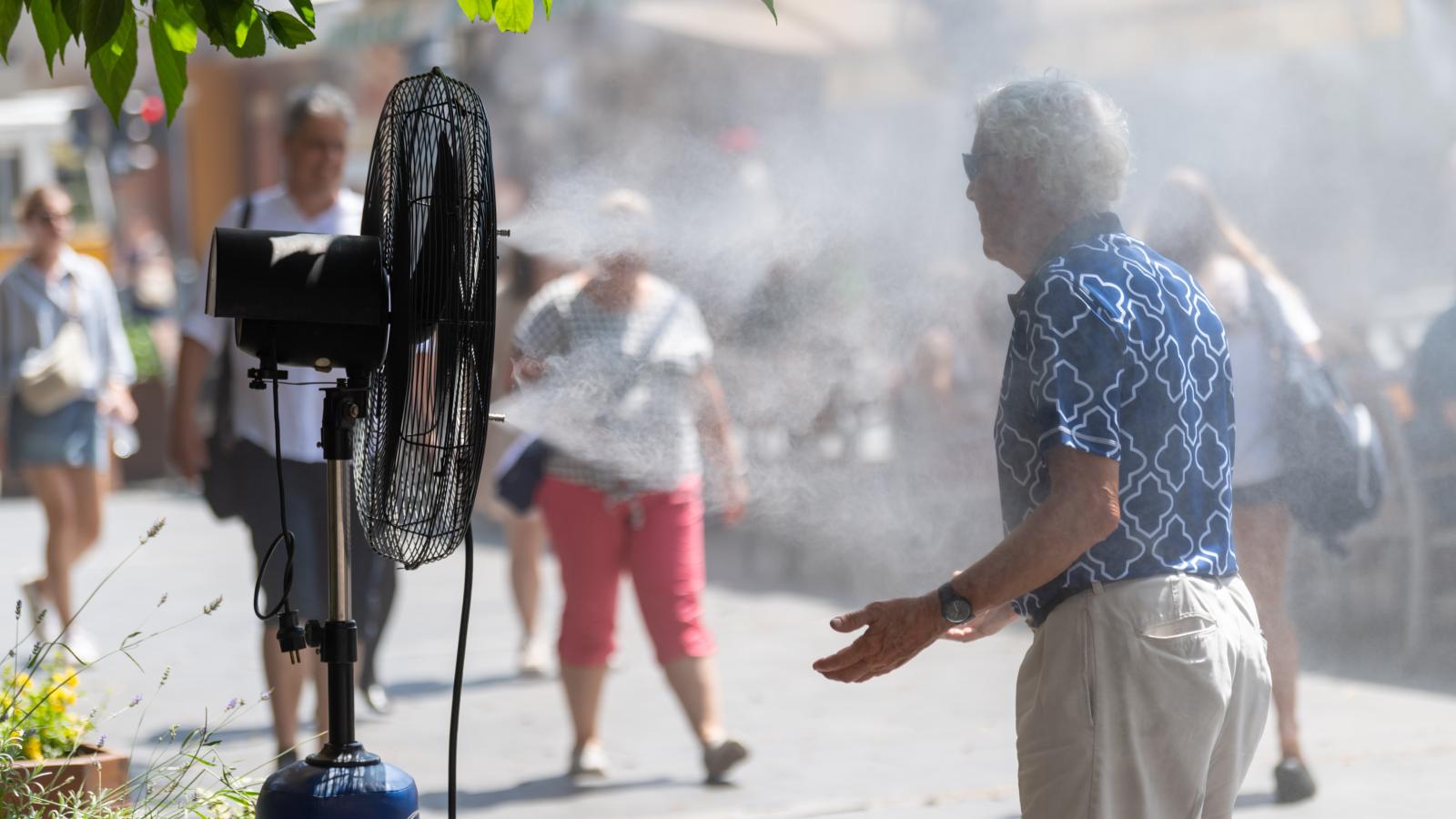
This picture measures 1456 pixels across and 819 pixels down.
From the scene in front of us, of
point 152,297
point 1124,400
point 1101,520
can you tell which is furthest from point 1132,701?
point 152,297

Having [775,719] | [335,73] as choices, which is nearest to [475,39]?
[335,73]

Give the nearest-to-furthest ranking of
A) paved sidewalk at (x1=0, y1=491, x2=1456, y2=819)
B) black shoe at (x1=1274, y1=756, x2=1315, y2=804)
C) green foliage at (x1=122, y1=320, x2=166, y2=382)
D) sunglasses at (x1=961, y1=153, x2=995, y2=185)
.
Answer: sunglasses at (x1=961, y1=153, x2=995, y2=185) < black shoe at (x1=1274, y1=756, x2=1315, y2=804) < paved sidewalk at (x1=0, y1=491, x2=1456, y2=819) < green foliage at (x1=122, y1=320, x2=166, y2=382)

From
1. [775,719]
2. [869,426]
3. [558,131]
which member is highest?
[558,131]

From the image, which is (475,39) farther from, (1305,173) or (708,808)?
(708,808)

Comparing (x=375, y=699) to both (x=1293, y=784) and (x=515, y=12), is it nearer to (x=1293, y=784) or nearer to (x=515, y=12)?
(x=1293, y=784)

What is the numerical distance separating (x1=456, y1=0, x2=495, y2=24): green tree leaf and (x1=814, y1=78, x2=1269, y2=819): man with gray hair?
79 centimetres

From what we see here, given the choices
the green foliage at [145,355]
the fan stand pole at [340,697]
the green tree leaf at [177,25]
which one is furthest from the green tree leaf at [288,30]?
the green foliage at [145,355]

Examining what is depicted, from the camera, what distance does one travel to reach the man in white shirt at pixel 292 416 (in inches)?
193

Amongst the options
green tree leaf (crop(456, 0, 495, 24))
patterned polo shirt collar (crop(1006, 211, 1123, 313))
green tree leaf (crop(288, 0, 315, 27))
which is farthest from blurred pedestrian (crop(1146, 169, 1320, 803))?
green tree leaf (crop(288, 0, 315, 27))

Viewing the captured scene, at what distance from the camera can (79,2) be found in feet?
7.99

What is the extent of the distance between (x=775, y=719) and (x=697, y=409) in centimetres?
130

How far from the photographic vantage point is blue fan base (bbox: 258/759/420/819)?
2.74m

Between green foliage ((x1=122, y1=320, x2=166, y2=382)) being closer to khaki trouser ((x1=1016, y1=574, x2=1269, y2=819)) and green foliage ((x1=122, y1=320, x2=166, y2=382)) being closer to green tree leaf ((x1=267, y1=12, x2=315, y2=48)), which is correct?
green tree leaf ((x1=267, y1=12, x2=315, y2=48))

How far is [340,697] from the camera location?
2850 mm
